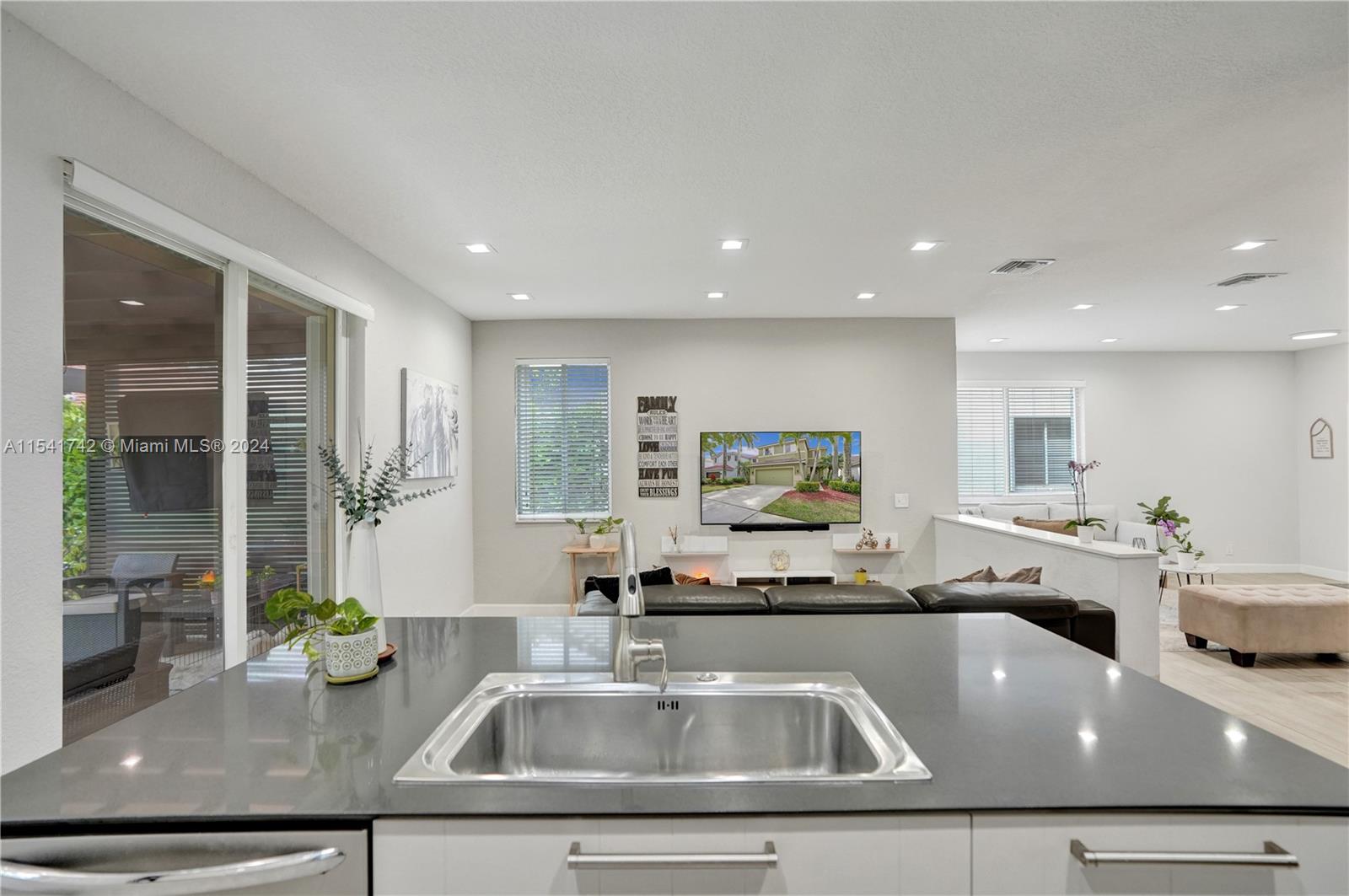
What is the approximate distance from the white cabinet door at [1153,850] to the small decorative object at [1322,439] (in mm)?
9599

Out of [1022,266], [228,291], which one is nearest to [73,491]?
[228,291]

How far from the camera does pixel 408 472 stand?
170 inches

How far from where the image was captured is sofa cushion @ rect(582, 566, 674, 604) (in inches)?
134

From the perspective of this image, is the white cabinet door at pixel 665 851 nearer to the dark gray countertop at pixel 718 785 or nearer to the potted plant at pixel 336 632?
the dark gray countertop at pixel 718 785

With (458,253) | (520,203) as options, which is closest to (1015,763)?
(520,203)

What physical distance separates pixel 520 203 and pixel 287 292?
1203 millimetres

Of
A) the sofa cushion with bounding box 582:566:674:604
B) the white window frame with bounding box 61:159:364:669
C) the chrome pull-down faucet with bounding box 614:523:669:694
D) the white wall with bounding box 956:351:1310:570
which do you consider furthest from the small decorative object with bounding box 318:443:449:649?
the white wall with bounding box 956:351:1310:570

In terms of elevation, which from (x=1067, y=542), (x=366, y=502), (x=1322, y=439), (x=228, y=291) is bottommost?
(x=1067, y=542)

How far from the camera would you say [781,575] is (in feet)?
19.4

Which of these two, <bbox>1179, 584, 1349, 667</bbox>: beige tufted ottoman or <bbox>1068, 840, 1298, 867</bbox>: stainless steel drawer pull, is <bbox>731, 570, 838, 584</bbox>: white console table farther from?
<bbox>1068, 840, 1298, 867</bbox>: stainless steel drawer pull

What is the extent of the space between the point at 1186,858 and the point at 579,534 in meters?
5.36

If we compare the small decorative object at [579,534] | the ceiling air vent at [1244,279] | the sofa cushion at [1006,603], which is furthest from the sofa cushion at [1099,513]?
the small decorative object at [579,534]

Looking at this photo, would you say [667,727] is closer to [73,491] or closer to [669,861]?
[669,861]

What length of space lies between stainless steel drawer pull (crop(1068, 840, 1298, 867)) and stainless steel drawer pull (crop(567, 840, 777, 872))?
1.35ft
